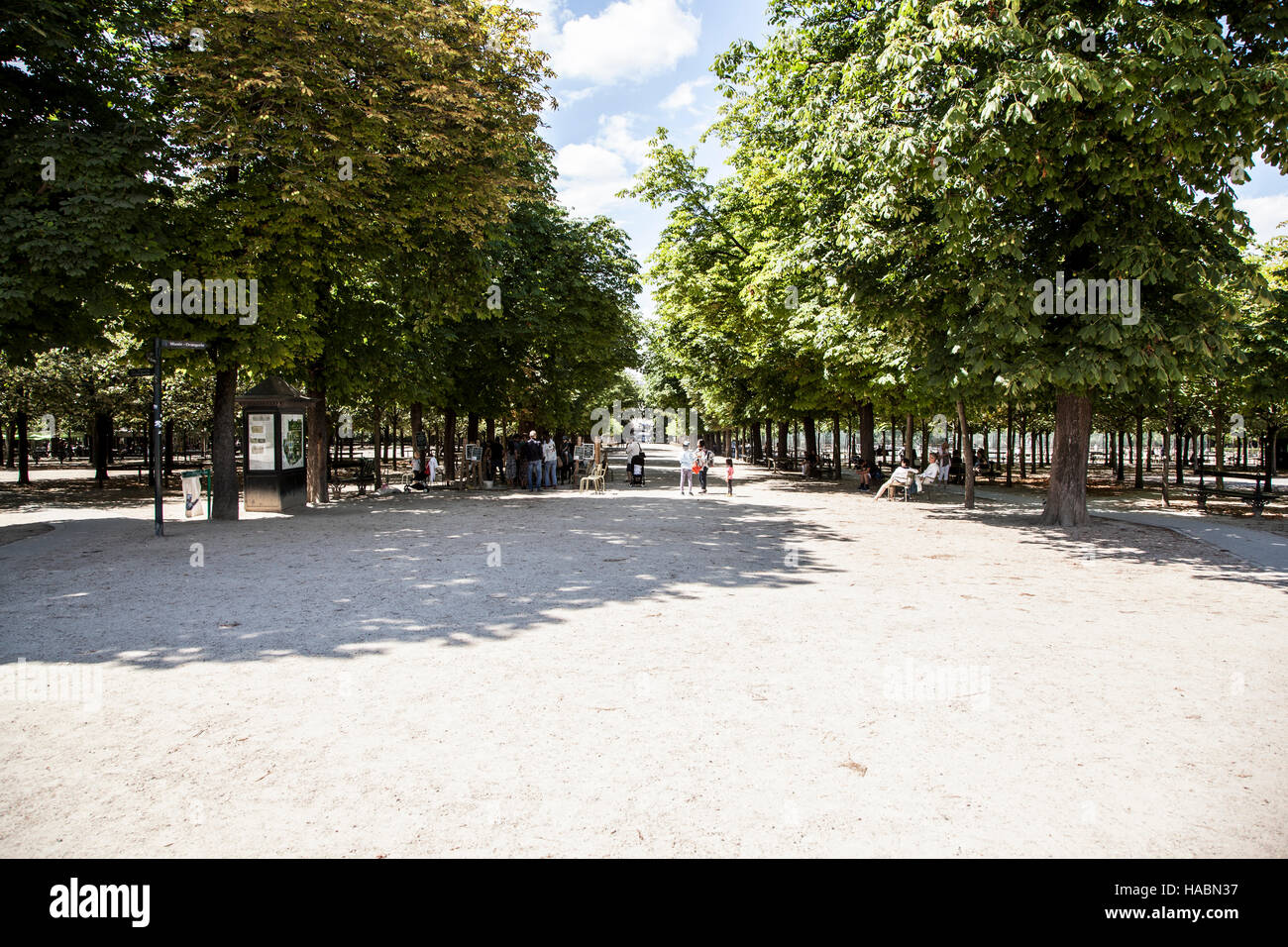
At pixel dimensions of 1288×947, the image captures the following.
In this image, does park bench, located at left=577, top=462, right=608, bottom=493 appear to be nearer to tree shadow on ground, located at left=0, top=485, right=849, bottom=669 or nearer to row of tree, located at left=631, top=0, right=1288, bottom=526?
tree shadow on ground, located at left=0, top=485, right=849, bottom=669

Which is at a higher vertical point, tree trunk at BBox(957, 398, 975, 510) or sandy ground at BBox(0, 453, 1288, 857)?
tree trunk at BBox(957, 398, 975, 510)

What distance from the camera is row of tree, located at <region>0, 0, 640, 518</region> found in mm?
13094

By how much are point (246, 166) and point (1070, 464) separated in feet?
62.6

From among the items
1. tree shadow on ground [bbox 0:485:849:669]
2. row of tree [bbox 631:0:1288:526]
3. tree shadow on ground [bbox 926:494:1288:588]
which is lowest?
tree shadow on ground [bbox 926:494:1288:588]

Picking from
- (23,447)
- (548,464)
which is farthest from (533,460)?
(23,447)

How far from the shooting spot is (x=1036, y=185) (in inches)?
523

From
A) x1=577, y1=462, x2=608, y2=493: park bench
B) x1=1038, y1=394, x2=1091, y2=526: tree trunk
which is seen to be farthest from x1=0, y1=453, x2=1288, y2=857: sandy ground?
x1=577, y1=462, x2=608, y2=493: park bench

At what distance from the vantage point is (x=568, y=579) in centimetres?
1020

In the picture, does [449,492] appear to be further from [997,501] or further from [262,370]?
[997,501]

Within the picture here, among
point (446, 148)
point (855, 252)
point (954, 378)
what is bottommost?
point (954, 378)

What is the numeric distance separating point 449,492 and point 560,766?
2355cm

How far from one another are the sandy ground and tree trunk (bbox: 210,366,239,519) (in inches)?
224

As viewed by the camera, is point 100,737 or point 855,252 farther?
point 855,252
